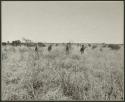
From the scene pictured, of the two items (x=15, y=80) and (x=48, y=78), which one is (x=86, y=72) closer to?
(x=48, y=78)

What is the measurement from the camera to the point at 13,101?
488 cm

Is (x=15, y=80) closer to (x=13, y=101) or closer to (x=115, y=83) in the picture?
(x=13, y=101)

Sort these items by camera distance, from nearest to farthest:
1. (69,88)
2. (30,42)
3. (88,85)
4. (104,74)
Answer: (69,88) → (88,85) → (104,74) → (30,42)

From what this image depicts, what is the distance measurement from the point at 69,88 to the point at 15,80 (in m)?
1.74

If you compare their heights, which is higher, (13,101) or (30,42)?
(30,42)

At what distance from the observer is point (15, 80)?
20.5 ft

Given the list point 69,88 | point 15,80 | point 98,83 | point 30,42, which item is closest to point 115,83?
point 98,83

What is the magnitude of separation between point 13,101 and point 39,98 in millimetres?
584

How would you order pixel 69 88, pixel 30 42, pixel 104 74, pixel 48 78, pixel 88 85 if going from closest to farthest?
pixel 69 88 → pixel 88 85 → pixel 48 78 → pixel 104 74 → pixel 30 42

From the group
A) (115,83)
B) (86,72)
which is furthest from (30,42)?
(115,83)

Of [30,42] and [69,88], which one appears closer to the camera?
[69,88]

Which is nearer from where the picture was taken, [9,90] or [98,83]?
[9,90]

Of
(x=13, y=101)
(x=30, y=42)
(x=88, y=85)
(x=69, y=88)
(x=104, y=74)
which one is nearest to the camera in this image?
(x=13, y=101)

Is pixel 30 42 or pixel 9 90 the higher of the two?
pixel 30 42
